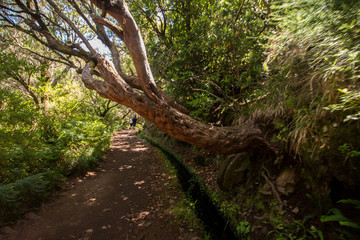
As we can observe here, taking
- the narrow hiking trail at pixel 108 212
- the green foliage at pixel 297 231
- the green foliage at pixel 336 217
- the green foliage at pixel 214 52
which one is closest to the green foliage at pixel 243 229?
the green foliage at pixel 297 231

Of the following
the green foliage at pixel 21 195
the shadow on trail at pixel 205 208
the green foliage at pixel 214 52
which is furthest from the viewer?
the green foliage at pixel 214 52

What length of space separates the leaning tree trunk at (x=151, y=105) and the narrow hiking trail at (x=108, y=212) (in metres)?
2.05

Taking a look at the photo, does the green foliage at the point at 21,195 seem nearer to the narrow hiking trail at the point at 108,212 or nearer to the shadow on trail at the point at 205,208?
the narrow hiking trail at the point at 108,212

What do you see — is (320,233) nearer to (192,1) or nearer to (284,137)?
(284,137)

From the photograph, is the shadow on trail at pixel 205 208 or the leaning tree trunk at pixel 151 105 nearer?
the leaning tree trunk at pixel 151 105

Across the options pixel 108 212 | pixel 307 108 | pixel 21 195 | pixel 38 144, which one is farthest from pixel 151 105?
pixel 38 144

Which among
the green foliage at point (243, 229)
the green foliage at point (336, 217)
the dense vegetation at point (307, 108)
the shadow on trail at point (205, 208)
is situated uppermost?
the dense vegetation at point (307, 108)

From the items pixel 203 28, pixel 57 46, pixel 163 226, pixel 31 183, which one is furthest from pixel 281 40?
pixel 57 46

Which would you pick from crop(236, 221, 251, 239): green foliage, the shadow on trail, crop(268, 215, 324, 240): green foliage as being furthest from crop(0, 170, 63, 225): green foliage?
crop(268, 215, 324, 240): green foliage

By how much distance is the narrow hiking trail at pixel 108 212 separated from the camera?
10.0ft

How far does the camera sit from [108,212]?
12.3 ft

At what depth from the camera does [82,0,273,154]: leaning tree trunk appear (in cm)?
292

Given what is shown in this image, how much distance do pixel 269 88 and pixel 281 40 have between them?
0.92 metres

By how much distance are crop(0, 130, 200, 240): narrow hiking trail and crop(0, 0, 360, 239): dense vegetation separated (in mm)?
505
